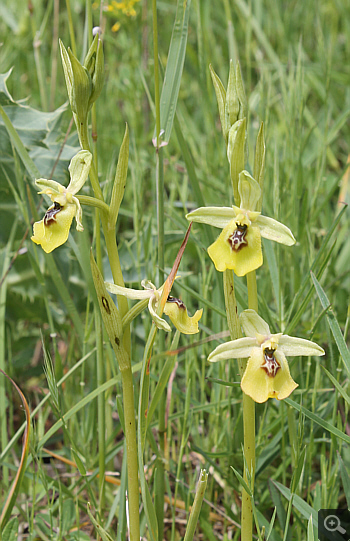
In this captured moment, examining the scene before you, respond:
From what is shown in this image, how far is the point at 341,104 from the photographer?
3.38 meters

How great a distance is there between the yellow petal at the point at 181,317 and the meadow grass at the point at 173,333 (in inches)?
1.9

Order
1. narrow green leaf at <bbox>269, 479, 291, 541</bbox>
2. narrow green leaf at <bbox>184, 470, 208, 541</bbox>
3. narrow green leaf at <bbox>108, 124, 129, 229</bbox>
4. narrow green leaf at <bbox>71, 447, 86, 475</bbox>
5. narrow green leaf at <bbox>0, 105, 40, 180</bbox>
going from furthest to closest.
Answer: narrow green leaf at <bbox>0, 105, 40, 180</bbox>
narrow green leaf at <bbox>269, 479, 291, 541</bbox>
narrow green leaf at <bbox>71, 447, 86, 475</bbox>
narrow green leaf at <bbox>108, 124, 129, 229</bbox>
narrow green leaf at <bbox>184, 470, 208, 541</bbox>

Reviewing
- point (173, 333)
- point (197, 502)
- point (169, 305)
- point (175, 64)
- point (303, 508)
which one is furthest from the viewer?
point (173, 333)

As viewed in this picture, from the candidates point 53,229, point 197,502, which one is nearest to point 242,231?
point 53,229

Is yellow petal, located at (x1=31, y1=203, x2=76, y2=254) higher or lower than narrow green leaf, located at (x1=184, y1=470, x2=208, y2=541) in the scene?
higher

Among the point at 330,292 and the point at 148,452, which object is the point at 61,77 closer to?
the point at 330,292

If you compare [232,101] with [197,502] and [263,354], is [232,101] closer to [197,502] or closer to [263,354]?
[263,354]

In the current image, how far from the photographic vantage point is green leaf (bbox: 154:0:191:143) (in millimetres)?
1328

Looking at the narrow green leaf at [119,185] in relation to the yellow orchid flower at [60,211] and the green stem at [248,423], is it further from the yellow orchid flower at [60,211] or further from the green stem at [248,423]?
the green stem at [248,423]

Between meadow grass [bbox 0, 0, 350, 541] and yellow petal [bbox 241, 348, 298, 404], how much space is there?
114 mm

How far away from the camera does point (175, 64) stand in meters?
1.33

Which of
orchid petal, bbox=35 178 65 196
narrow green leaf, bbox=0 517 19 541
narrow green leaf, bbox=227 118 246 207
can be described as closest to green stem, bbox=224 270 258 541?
narrow green leaf, bbox=227 118 246 207

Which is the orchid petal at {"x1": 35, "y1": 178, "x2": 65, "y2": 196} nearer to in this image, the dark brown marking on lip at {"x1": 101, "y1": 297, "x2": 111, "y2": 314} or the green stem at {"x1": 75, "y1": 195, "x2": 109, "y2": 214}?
the green stem at {"x1": 75, "y1": 195, "x2": 109, "y2": 214}

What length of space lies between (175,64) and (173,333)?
3.30 feet
